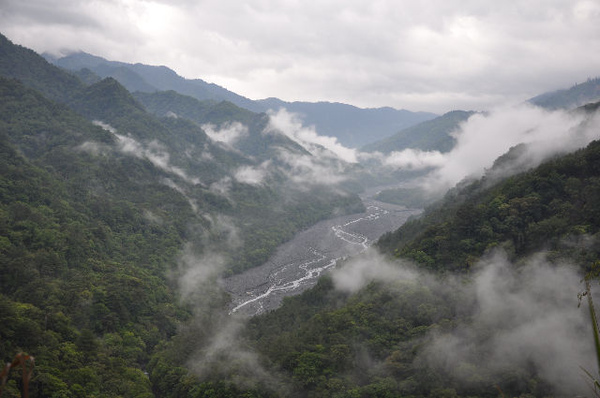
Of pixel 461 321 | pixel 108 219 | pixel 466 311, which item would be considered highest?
pixel 108 219

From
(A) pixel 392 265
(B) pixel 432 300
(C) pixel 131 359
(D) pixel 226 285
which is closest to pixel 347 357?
(B) pixel 432 300

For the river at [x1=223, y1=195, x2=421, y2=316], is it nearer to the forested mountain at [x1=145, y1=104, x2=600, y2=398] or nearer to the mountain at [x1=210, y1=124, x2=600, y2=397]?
the mountain at [x1=210, y1=124, x2=600, y2=397]

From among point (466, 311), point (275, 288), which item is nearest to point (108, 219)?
point (275, 288)

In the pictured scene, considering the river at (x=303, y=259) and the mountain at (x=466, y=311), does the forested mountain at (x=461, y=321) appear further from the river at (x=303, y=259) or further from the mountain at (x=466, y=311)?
the river at (x=303, y=259)

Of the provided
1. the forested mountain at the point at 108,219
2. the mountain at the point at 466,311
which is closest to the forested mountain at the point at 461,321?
the mountain at the point at 466,311

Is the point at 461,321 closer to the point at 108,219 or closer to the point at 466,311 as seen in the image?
the point at 466,311

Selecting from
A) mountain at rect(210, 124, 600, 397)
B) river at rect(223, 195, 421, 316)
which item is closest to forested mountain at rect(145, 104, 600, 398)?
mountain at rect(210, 124, 600, 397)
